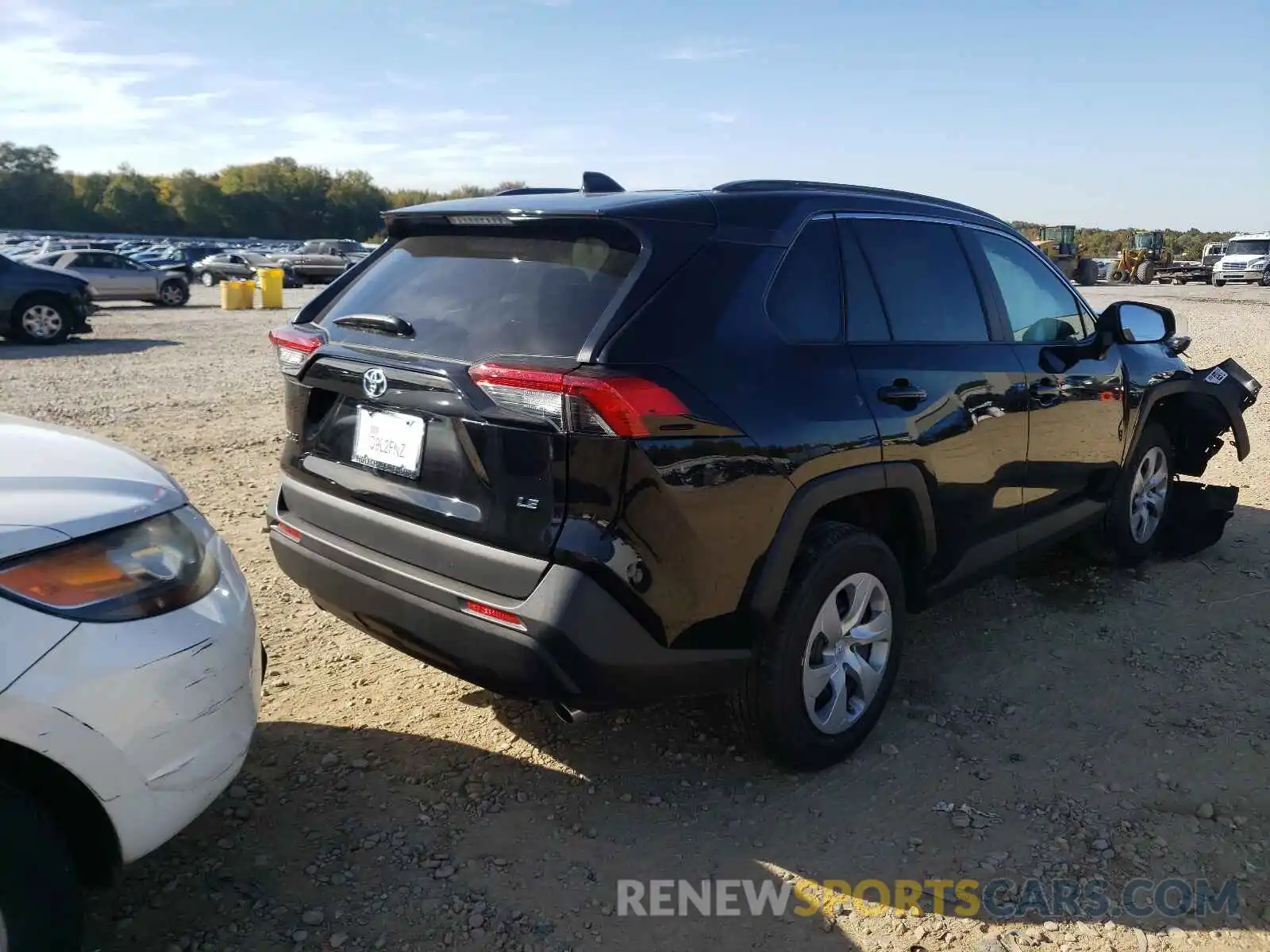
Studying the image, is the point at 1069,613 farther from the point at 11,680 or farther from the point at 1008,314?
the point at 11,680

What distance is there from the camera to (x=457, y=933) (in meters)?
2.47

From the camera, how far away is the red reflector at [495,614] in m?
2.52

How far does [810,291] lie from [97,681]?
88.6 inches

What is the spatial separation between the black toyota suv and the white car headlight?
65cm

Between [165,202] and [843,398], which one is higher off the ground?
[165,202]

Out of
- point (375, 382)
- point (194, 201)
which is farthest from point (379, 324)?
point (194, 201)

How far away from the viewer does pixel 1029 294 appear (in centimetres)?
421

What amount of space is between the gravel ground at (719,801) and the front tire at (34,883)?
20.0 inches

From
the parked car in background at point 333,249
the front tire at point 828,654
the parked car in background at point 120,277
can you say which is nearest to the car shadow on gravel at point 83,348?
the parked car in background at point 120,277

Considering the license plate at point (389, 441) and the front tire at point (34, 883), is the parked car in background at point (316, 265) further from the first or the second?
the front tire at point (34, 883)

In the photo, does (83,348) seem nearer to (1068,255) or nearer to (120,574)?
(120,574)

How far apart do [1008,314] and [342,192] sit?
107m

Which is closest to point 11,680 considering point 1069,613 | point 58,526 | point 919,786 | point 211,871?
point 58,526

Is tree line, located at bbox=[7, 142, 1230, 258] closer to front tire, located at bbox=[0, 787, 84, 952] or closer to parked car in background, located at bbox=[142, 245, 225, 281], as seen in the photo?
parked car in background, located at bbox=[142, 245, 225, 281]
